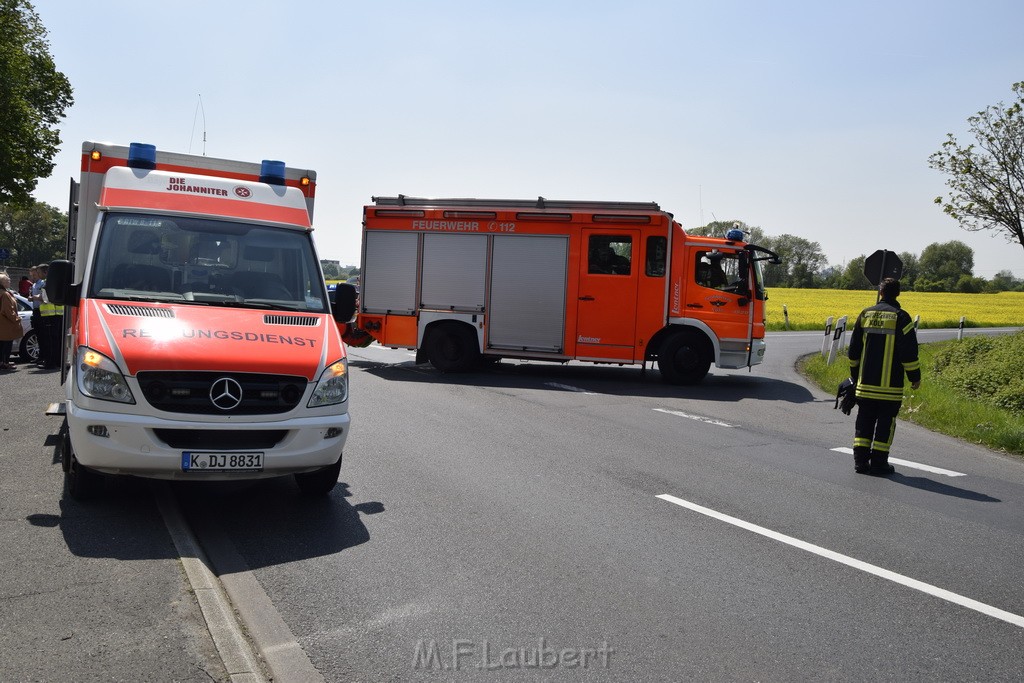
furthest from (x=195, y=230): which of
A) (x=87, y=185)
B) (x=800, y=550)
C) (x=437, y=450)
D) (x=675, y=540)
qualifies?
(x=800, y=550)

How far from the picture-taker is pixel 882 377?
28.4 feet

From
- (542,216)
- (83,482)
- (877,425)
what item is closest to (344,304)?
(83,482)

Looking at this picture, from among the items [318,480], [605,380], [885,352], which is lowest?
[605,380]

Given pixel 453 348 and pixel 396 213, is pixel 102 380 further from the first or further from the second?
pixel 396 213

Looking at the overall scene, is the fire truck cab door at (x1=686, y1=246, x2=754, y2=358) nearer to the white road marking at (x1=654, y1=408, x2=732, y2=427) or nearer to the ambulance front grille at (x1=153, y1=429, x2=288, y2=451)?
the white road marking at (x1=654, y1=408, x2=732, y2=427)

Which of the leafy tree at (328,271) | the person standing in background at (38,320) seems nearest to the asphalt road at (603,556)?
the leafy tree at (328,271)

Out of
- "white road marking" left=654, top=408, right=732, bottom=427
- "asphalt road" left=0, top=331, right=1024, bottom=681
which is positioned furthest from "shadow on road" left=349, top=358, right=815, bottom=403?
"asphalt road" left=0, top=331, right=1024, bottom=681

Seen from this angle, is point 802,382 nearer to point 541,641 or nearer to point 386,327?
point 386,327

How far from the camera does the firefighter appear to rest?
337 inches

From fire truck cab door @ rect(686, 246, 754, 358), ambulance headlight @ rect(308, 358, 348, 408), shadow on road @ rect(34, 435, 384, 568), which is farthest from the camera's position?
fire truck cab door @ rect(686, 246, 754, 358)

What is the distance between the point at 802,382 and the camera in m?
17.5

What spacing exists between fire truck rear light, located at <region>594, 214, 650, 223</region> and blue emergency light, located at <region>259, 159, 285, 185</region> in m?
8.58

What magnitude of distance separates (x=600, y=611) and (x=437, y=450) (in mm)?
4486

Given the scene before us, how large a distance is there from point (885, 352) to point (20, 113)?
31.7 meters
